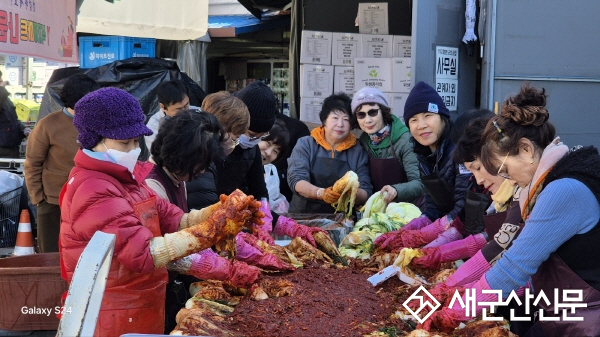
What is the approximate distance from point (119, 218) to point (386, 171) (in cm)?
310

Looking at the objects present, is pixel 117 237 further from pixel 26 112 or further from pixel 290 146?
pixel 26 112

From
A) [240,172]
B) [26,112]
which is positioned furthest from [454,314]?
[26,112]

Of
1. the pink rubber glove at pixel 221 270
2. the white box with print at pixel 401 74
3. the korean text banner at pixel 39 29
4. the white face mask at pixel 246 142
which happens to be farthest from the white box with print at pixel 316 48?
the pink rubber glove at pixel 221 270

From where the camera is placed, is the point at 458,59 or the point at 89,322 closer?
the point at 89,322

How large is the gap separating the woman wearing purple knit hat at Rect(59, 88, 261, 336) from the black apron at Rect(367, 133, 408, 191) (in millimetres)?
2586

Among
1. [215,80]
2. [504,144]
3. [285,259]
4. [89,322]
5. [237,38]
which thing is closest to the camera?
[89,322]

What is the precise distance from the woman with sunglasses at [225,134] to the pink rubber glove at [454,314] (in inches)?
66.9

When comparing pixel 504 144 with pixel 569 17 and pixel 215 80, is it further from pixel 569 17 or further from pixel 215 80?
pixel 215 80

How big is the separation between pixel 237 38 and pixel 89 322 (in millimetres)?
9137

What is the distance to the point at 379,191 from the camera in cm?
537

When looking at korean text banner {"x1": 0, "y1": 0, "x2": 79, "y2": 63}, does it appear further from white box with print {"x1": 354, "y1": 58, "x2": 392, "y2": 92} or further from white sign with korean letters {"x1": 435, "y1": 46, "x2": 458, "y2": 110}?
white sign with korean letters {"x1": 435, "y1": 46, "x2": 458, "y2": 110}

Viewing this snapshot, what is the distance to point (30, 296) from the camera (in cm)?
359

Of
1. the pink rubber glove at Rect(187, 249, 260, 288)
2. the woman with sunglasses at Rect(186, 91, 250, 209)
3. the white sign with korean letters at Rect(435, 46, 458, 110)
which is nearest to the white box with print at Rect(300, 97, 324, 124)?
the white sign with korean letters at Rect(435, 46, 458, 110)

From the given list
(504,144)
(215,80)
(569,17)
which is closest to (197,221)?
(504,144)
